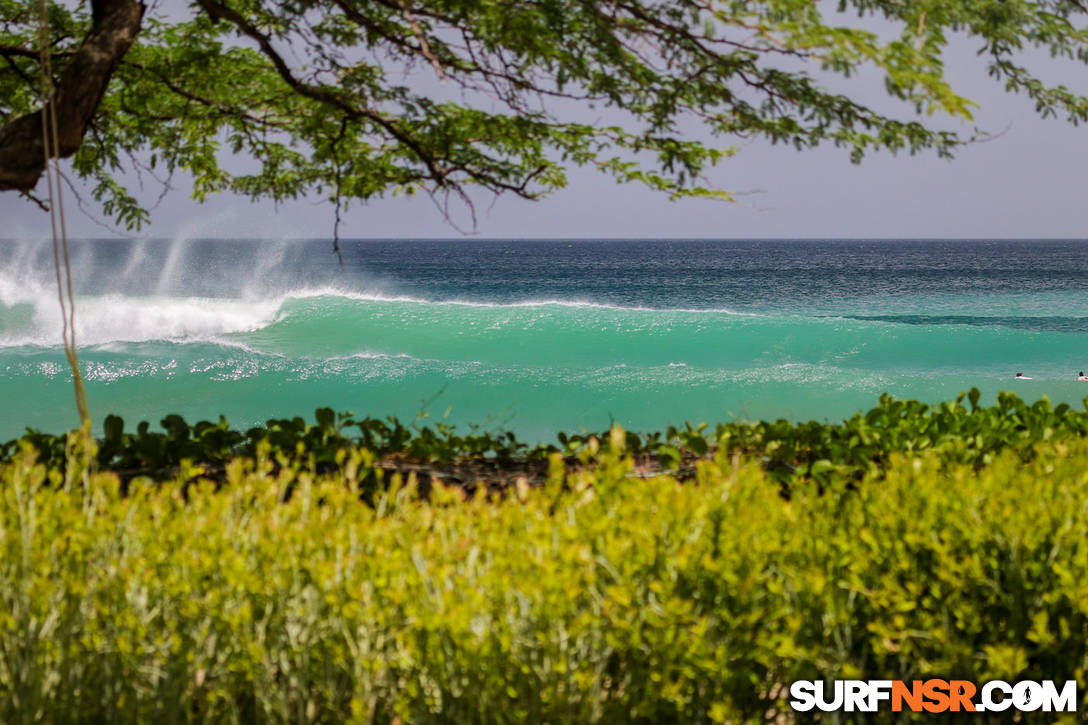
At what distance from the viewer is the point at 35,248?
115 feet

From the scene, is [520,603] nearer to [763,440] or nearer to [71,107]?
[763,440]

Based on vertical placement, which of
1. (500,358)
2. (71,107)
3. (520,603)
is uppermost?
(71,107)

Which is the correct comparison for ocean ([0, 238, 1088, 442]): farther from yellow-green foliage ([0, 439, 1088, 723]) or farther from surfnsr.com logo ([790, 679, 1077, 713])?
surfnsr.com logo ([790, 679, 1077, 713])

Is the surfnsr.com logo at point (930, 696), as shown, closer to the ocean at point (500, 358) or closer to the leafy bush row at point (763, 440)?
the leafy bush row at point (763, 440)

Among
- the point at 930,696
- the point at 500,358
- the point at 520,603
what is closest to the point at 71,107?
the point at 520,603

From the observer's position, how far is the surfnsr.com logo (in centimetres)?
253

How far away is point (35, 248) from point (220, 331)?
18.9 meters

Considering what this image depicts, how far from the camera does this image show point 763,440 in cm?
598

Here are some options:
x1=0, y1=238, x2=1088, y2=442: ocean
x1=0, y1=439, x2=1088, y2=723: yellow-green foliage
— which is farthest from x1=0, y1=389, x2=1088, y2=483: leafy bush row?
x1=0, y1=439, x2=1088, y2=723: yellow-green foliage

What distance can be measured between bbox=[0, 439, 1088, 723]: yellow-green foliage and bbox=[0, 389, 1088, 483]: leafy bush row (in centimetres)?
255

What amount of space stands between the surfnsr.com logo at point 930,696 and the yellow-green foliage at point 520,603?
5 centimetres

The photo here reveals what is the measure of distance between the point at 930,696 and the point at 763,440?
11.4 feet

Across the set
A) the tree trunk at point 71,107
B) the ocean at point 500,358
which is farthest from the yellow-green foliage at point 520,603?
the tree trunk at point 71,107

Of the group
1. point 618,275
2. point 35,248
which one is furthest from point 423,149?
point 618,275
